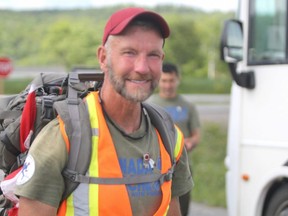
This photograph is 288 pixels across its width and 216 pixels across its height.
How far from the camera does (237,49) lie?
5.67m

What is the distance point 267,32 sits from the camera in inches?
221

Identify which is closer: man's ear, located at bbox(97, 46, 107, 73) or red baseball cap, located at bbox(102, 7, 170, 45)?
red baseball cap, located at bbox(102, 7, 170, 45)

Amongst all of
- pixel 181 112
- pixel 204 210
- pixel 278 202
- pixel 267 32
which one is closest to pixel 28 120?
pixel 278 202

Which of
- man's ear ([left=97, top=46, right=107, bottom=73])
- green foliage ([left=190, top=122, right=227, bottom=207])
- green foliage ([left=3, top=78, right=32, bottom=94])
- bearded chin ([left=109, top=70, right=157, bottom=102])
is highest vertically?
man's ear ([left=97, top=46, right=107, bottom=73])

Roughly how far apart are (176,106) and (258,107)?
5.31 feet

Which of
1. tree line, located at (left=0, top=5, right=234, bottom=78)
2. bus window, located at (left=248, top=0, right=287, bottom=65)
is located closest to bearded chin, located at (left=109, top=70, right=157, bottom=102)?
bus window, located at (left=248, top=0, right=287, bottom=65)

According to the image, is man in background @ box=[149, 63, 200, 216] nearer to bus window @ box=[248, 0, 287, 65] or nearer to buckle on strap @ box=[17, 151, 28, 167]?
bus window @ box=[248, 0, 287, 65]

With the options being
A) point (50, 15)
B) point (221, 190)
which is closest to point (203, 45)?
point (50, 15)

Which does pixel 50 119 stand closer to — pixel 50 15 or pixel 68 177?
pixel 68 177

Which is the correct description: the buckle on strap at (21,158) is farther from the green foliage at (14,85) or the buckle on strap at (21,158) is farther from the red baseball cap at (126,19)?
the green foliage at (14,85)

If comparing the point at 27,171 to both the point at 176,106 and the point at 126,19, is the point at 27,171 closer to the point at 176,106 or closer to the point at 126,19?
the point at 126,19

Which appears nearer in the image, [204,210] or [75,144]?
[75,144]

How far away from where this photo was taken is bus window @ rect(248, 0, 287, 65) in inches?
211

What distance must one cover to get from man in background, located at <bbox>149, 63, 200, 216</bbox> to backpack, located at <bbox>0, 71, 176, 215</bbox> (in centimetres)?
387
